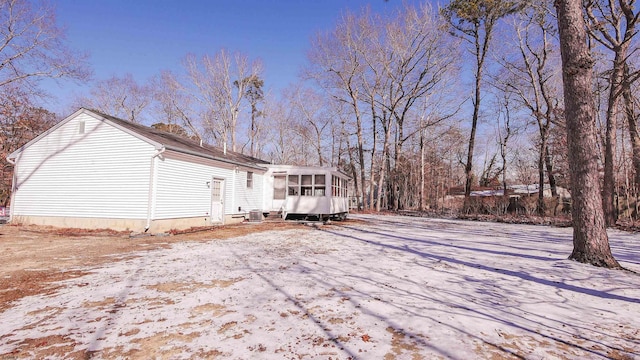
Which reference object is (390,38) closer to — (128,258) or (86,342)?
(128,258)

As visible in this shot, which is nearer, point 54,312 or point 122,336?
point 122,336

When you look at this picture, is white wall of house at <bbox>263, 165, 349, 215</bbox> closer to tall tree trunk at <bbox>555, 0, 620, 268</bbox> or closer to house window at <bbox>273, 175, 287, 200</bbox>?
house window at <bbox>273, 175, 287, 200</bbox>

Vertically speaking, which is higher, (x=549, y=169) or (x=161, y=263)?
(x=549, y=169)

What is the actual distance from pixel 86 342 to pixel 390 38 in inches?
930

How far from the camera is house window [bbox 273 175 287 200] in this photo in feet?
51.5

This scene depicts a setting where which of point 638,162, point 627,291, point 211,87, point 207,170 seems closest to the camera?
point 627,291

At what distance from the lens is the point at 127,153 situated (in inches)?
406

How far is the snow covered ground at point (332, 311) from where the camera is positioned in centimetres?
254

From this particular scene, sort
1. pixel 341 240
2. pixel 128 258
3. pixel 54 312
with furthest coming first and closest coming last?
pixel 341 240
pixel 128 258
pixel 54 312

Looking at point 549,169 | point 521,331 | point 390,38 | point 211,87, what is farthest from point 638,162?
point 211,87

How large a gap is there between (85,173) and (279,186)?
8036mm

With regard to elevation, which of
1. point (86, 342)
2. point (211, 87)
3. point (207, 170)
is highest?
point (211, 87)

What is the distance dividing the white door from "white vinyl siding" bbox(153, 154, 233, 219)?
Answer: 244 millimetres

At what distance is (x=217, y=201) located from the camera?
12898 mm
